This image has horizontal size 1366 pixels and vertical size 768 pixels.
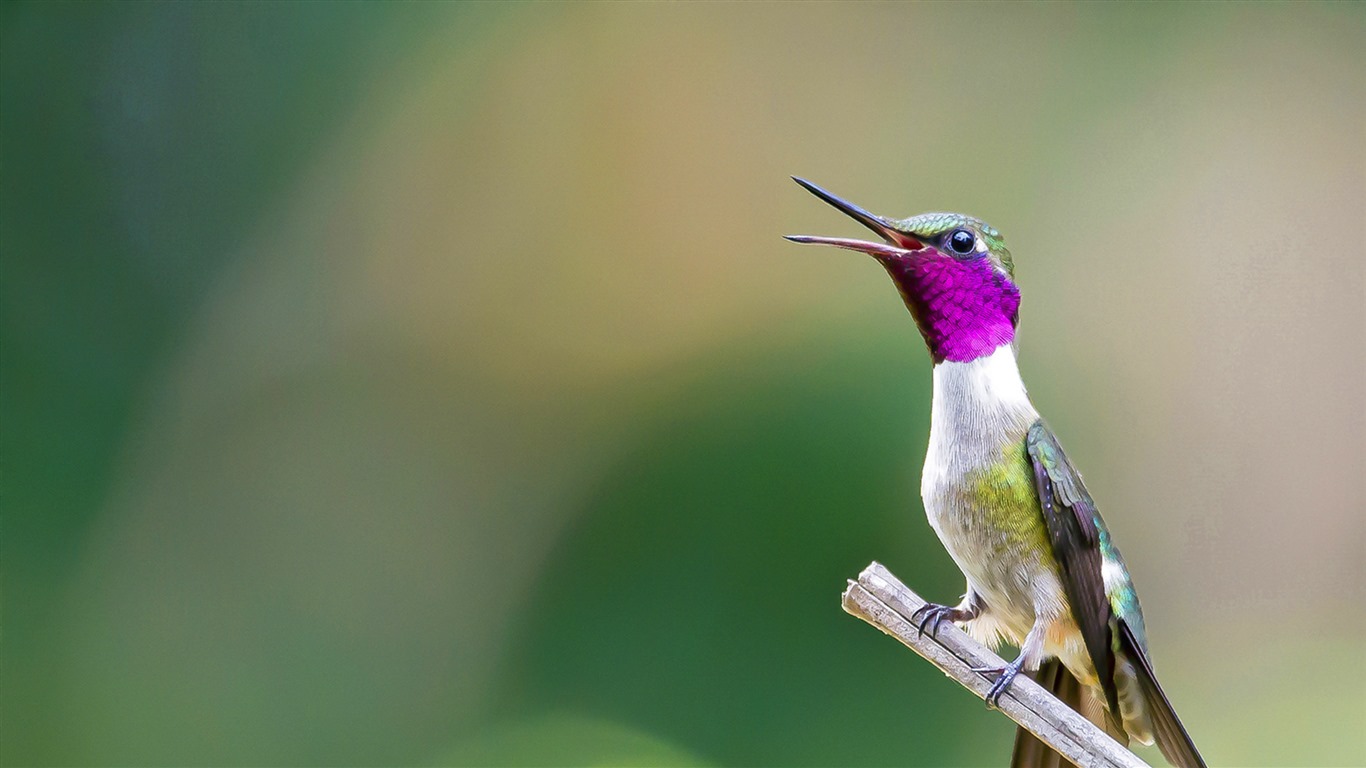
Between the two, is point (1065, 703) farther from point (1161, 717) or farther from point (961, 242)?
point (961, 242)

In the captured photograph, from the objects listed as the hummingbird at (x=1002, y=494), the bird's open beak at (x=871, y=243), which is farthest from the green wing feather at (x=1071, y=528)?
the bird's open beak at (x=871, y=243)

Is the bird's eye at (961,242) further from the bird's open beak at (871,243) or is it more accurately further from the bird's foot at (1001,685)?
the bird's foot at (1001,685)

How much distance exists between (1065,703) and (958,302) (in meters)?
0.38

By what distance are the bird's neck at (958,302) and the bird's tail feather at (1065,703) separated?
34cm

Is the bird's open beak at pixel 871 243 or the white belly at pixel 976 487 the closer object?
the bird's open beak at pixel 871 243

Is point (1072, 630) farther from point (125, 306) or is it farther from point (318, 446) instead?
point (125, 306)

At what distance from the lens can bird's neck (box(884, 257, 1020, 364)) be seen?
1019 mm

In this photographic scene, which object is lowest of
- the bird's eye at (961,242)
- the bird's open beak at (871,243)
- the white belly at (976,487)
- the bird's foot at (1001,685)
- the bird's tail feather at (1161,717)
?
the bird's foot at (1001,685)

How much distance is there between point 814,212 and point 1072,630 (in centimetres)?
142

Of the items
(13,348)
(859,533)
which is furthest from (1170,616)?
(13,348)

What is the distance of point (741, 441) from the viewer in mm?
2396

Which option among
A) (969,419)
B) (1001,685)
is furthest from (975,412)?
(1001,685)

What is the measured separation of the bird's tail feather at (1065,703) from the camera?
1.02 m

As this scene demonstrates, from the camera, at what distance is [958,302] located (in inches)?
41.3
